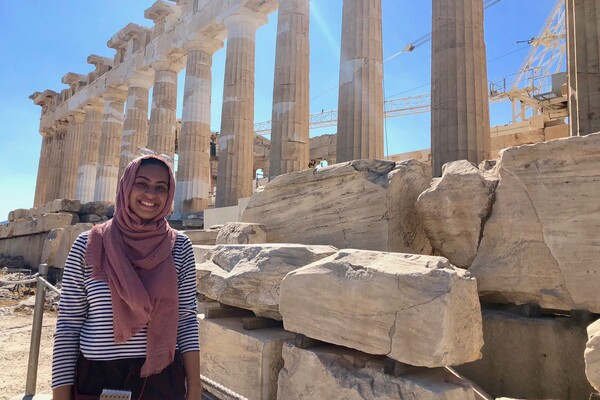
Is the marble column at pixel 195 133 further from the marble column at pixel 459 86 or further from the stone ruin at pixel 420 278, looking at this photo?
the marble column at pixel 459 86

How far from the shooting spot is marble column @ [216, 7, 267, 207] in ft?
49.8

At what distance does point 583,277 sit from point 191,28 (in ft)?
59.8

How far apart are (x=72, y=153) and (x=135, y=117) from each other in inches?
309

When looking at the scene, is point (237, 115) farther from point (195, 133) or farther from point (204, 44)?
point (204, 44)

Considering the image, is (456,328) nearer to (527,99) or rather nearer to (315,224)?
(315,224)

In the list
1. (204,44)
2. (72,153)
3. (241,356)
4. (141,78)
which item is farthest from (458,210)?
(72,153)

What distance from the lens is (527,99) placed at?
1833 cm

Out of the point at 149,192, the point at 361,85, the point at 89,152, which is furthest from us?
the point at 89,152

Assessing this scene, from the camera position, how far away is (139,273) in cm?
197

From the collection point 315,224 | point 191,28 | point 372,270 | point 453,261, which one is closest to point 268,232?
point 315,224

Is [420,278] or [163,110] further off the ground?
[163,110]

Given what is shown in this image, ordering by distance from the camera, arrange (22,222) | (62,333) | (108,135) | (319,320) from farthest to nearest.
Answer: (108,135)
(22,222)
(319,320)
(62,333)

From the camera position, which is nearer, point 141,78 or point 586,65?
point 586,65

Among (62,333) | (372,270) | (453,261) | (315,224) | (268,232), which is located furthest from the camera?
(268,232)
